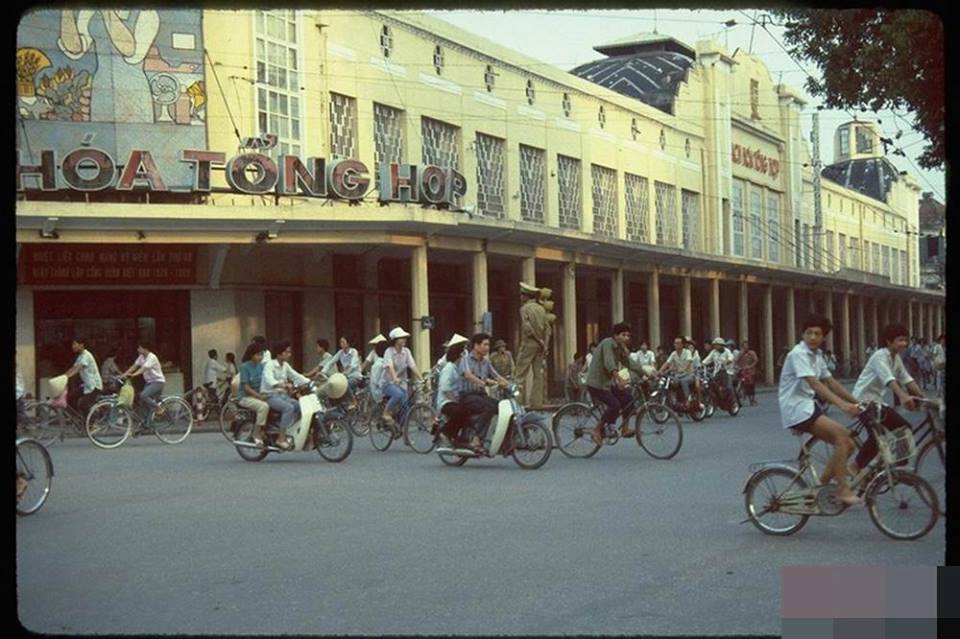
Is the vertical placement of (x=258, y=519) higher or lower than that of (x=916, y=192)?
lower

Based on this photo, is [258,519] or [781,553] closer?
[781,553]

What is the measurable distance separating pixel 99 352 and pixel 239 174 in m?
4.94

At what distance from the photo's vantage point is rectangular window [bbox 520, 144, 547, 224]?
34.0 metres

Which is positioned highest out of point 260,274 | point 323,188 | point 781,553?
point 323,188

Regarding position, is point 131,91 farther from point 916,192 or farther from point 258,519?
point 916,192

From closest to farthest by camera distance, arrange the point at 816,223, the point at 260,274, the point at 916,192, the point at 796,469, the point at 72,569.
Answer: the point at 72,569 → the point at 796,469 → the point at 260,274 → the point at 816,223 → the point at 916,192

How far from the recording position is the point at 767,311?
39.5m

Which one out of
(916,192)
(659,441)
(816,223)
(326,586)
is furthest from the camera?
(916,192)

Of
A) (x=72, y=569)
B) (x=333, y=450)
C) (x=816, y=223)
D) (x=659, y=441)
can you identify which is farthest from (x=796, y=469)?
(x=816, y=223)

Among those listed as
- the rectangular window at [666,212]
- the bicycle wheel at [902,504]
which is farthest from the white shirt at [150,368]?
the rectangular window at [666,212]

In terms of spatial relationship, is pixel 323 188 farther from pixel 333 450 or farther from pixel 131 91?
pixel 333 450

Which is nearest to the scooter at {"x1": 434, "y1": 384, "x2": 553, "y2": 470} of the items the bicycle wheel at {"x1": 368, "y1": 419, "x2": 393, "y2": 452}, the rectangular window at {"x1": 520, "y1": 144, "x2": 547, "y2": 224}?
the bicycle wheel at {"x1": 368, "y1": 419, "x2": 393, "y2": 452}

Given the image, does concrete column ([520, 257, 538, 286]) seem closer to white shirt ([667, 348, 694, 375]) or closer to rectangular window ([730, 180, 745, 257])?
white shirt ([667, 348, 694, 375])

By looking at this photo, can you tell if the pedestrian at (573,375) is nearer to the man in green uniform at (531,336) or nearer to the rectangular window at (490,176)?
the rectangular window at (490,176)
